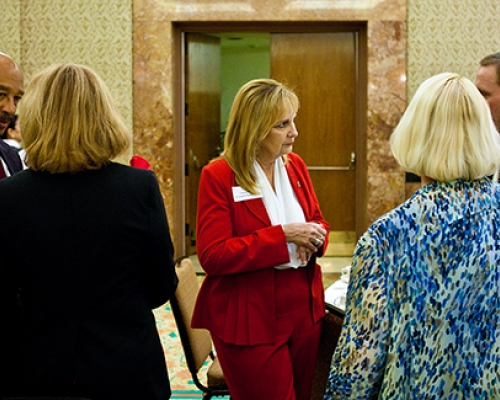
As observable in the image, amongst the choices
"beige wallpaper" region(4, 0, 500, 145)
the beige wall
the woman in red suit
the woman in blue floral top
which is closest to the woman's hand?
the woman in red suit

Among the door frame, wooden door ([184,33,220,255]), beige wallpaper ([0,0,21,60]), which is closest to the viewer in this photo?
beige wallpaper ([0,0,21,60])

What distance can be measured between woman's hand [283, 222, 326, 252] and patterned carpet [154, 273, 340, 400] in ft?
5.75

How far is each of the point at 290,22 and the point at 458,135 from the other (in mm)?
5344

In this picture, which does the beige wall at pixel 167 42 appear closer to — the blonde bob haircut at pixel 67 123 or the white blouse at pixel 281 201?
the white blouse at pixel 281 201

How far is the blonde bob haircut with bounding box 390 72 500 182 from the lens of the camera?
1.56 meters

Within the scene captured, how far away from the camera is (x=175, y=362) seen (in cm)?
418

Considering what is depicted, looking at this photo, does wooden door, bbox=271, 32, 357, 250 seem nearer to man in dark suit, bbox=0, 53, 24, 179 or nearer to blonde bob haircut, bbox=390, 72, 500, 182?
man in dark suit, bbox=0, 53, 24, 179

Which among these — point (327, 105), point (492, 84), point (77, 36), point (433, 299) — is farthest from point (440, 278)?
point (77, 36)

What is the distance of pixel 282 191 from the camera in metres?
2.30

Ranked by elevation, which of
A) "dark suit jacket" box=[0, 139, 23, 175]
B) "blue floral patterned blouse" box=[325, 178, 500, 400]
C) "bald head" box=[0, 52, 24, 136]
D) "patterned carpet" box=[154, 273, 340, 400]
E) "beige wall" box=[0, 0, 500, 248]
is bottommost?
"patterned carpet" box=[154, 273, 340, 400]

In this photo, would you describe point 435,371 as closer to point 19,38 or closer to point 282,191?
point 282,191

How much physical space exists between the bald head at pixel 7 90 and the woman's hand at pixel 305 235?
1043mm

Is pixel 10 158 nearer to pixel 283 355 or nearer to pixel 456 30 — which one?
pixel 283 355

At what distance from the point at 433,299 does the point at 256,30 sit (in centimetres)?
564
